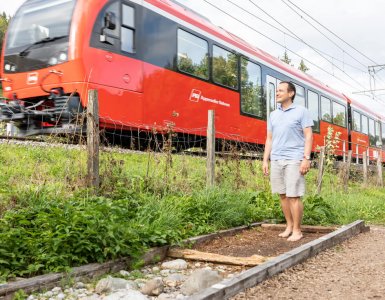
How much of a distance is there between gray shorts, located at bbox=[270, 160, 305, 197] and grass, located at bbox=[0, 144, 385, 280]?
844 mm

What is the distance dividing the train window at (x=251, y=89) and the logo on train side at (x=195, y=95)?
226 centimetres

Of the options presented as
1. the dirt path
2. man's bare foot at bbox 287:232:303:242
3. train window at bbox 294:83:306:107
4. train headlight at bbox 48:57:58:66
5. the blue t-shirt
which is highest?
train window at bbox 294:83:306:107

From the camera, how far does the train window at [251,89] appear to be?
13.3 meters

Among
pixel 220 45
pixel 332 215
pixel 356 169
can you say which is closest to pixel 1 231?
pixel 332 215

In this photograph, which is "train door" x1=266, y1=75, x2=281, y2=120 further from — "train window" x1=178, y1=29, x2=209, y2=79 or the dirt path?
the dirt path

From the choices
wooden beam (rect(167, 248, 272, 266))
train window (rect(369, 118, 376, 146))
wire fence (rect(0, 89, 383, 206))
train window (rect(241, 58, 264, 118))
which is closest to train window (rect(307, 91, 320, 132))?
train window (rect(241, 58, 264, 118))

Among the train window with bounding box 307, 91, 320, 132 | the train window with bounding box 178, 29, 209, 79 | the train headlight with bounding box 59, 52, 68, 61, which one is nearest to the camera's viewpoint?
the train headlight with bounding box 59, 52, 68, 61

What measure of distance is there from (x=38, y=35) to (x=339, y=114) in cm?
1499

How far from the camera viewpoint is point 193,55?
11.3m

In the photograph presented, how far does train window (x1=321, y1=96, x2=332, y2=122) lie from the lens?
Answer: 19248 millimetres

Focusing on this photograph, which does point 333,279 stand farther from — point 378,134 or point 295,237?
point 378,134

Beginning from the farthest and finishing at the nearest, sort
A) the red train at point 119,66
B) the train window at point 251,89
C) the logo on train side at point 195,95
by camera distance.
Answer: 1. the train window at point 251,89
2. the logo on train side at point 195,95
3. the red train at point 119,66

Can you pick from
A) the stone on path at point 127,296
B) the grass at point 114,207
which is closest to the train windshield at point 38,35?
the grass at point 114,207

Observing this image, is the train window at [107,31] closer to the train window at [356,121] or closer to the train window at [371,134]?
the train window at [356,121]
